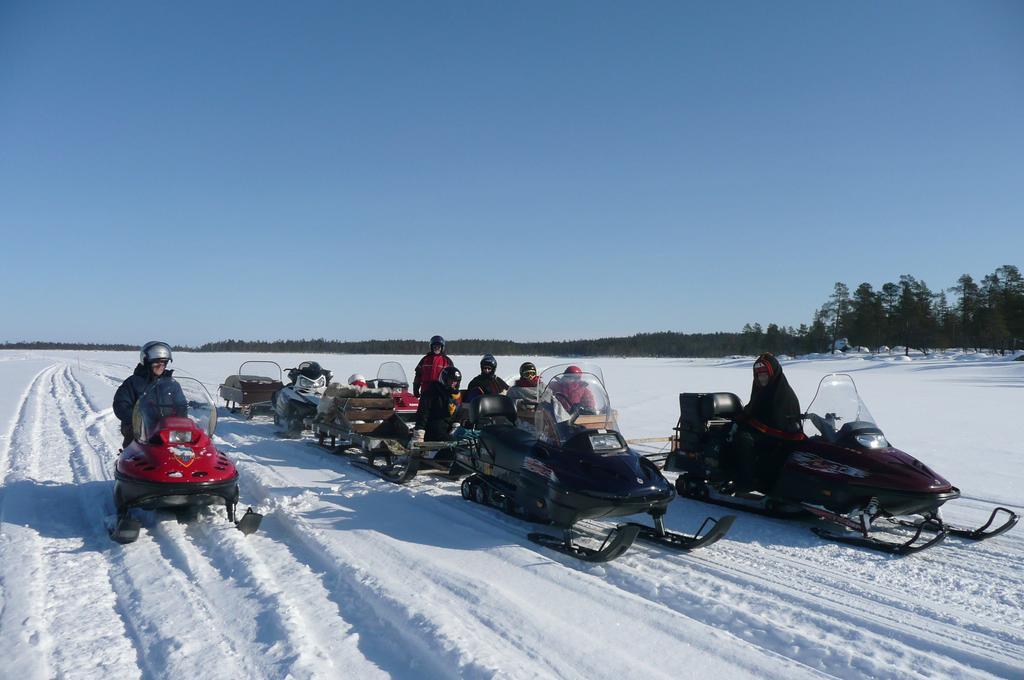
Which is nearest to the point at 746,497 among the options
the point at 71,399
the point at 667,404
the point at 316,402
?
the point at 316,402

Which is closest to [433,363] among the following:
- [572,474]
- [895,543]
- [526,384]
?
[526,384]

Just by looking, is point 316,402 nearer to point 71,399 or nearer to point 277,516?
point 277,516

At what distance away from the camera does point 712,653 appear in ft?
11.3

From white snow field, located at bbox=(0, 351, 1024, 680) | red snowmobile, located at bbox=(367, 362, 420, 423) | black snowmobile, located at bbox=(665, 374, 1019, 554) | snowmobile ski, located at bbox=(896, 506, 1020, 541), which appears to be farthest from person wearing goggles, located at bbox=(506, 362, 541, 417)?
snowmobile ski, located at bbox=(896, 506, 1020, 541)

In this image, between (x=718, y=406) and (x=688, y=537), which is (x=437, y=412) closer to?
(x=718, y=406)

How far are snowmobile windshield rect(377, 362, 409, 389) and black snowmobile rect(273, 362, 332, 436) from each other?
107 cm

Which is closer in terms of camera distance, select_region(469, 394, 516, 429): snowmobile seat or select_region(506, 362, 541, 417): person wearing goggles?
select_region(469, 394, 516, 429): snowmobile seat

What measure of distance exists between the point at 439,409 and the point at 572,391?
3065 millimetres

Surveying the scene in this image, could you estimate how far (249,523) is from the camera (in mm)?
5359

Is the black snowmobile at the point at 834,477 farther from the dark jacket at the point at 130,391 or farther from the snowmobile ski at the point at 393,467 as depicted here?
the dark jacket at the point at 130,391

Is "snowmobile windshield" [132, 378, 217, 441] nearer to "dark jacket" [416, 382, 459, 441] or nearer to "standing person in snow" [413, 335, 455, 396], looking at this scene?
"dark jacket" [416, 382, 459, 441]

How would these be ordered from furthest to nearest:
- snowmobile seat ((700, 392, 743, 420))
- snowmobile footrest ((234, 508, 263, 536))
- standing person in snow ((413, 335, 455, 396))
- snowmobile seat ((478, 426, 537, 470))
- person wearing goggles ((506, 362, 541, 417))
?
1. standing person in snow ((413, 335, 455, 396))
2. person wearing goggles ((506, 362, 541, 417))
3. snowmobile seat ((700, 392, 743, 420))
4. snowmobile seat ((478, 426, 537, 470))
5. snowmobile footrest ((234, 508, 263, 536))

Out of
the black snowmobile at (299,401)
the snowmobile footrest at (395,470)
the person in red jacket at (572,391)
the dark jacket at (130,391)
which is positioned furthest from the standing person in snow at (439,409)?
the dark jacket at (130,391)

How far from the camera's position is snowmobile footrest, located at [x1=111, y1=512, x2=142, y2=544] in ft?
16.5
